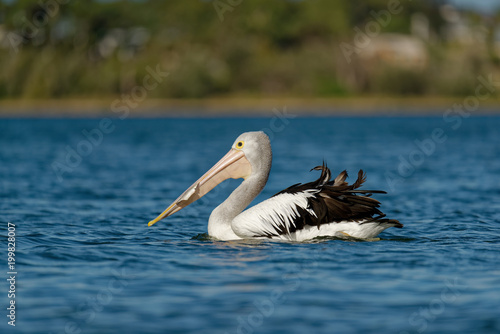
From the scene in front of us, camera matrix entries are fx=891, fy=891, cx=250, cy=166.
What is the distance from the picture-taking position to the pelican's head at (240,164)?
33.4 feet

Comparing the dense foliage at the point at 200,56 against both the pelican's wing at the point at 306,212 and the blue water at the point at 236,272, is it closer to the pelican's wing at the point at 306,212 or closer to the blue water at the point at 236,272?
the blue water at the point at 236,272

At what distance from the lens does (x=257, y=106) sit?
3506 inches

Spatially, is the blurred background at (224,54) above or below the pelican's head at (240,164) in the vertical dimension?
above

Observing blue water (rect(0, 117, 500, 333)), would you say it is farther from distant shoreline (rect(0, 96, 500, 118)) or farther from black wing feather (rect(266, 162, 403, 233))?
distant shoreline (rect(0, 96, 500, 118))

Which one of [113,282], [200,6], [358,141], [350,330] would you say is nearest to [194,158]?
[358,141]

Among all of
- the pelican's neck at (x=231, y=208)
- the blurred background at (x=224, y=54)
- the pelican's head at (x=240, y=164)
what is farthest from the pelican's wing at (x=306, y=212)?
the blurred background at (x=224, y=54)

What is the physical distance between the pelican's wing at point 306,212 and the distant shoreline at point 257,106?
7629cm

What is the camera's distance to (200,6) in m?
115

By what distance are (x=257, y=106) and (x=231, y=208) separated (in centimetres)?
7940

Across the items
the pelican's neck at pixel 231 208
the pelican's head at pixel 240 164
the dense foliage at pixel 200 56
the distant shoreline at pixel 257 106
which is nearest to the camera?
the pelican's neck at pixel 231 208

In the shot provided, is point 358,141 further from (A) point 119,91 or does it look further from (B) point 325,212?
(A) point 119,91

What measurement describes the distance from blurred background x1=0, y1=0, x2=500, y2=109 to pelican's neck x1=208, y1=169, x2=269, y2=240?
7417cm

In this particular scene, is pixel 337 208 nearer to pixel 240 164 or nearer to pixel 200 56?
pixel 240 164

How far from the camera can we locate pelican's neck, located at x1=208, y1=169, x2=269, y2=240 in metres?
9.81
